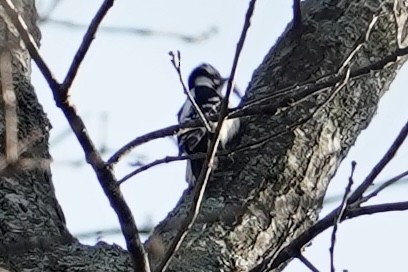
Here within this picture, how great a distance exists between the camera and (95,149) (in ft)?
5.28

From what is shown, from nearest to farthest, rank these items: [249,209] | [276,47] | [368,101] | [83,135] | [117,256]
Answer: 1. [83,135]
2. [117,256]
3. [249,209]
4. [368,101]
5. [276,47]

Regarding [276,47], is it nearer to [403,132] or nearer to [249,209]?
[249,209]

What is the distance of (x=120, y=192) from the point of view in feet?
5.28

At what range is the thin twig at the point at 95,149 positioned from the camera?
154cm

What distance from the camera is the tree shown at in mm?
1718

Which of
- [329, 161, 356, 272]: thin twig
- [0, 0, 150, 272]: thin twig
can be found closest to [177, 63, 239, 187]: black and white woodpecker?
[329, 161, 356, 272]: thin twig

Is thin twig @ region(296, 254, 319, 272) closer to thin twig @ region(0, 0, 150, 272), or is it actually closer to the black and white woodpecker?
thin twig @ region(0, 0, 150, 272)

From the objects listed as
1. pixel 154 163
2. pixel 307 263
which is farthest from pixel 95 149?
pixel 307 263

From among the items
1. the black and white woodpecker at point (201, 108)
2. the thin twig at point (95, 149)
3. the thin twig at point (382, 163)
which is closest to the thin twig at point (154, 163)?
the thin twig at point (95, 149)

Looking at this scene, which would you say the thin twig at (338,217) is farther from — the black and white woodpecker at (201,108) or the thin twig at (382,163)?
the black and white woodpecker at (201,108)

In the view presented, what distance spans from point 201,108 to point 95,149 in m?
2.55

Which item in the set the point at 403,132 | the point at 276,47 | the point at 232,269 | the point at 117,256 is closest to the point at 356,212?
the point at 403,132

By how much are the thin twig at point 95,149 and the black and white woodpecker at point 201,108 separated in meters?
1.11

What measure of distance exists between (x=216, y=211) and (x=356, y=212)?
422 millimetres
